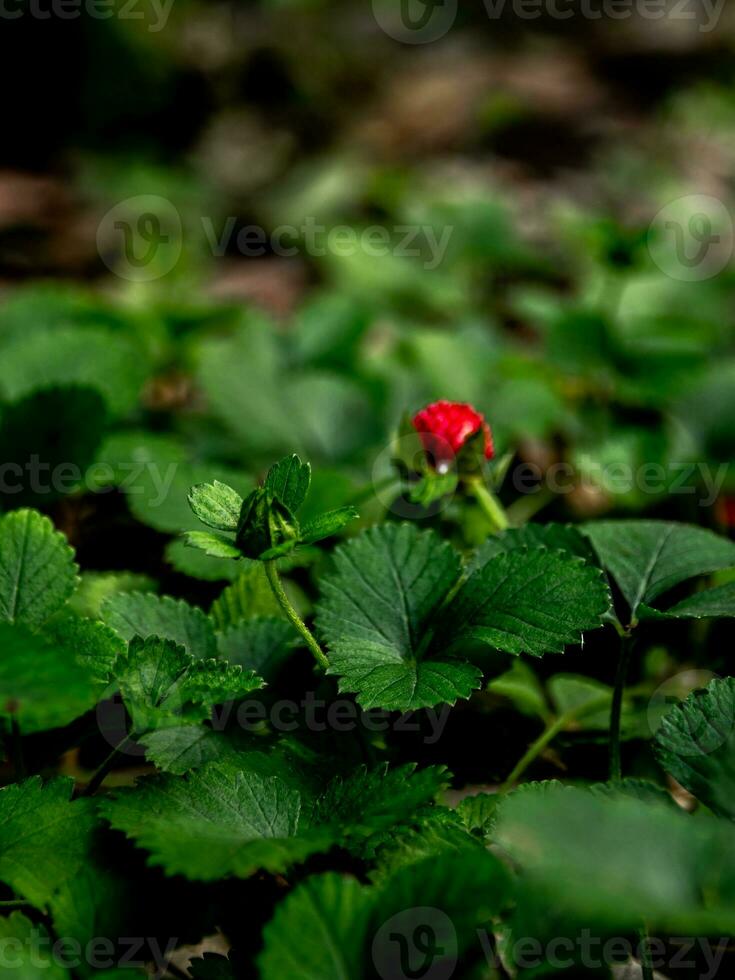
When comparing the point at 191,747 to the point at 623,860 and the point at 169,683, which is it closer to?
the point at 169,683

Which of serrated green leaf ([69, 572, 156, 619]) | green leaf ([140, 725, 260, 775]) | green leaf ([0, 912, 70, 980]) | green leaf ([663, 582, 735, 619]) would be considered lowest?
green leaf ([0, 912, 70, 980])

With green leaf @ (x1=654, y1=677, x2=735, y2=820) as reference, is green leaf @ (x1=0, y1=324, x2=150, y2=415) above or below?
above

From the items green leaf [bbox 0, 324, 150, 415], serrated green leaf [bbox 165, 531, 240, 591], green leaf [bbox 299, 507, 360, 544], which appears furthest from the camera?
green leaf [bbox 0, 324, 150, 415]

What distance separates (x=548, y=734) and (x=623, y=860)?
1.09 ft

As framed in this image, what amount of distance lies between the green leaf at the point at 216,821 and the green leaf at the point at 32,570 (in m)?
0.16

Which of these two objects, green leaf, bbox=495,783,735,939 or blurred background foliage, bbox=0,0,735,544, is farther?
blurred background foliage, bbox=0,0,735,544

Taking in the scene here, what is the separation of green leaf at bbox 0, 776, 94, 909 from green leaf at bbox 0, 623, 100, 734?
0.12 m

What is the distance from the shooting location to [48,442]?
39.5 inches

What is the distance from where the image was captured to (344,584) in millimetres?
771

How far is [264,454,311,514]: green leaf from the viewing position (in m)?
0.68

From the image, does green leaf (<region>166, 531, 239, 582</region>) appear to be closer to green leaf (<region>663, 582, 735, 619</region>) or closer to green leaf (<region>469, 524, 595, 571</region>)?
green leaf (<region>469, 524, 595, 571</region>)

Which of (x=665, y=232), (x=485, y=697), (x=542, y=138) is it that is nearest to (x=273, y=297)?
(x=665, y=232)

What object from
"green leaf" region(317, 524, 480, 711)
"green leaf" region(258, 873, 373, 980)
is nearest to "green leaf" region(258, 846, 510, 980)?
"green leaf" region(258, 873, 373, 980)

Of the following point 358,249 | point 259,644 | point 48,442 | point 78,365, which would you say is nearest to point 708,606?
point 259,644
